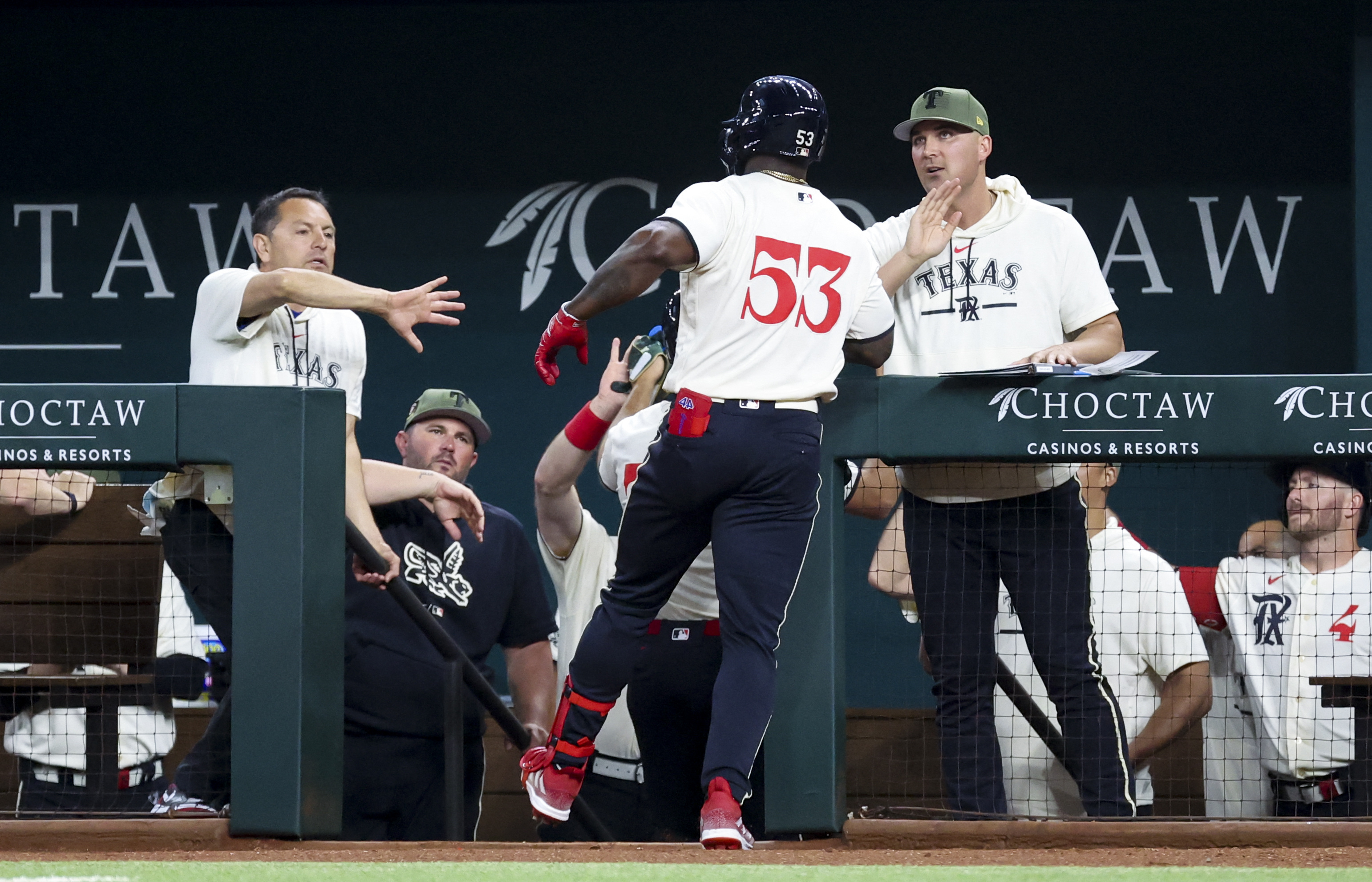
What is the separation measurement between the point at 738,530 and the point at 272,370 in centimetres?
124

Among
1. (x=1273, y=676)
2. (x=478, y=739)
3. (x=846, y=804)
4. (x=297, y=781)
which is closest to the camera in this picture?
(x=297, y=781)

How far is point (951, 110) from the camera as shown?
3.81m

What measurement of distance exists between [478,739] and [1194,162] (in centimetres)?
353

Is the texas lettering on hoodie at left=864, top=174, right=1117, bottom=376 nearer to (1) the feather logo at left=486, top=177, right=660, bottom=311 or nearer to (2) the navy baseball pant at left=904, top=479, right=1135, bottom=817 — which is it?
(2) the navy baseball pant at left=904, top=479, right=1135, bottom=817

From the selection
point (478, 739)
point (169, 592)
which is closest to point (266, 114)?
point (169, 592)

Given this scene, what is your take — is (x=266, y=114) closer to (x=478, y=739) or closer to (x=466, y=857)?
→ (x=478, y=739)

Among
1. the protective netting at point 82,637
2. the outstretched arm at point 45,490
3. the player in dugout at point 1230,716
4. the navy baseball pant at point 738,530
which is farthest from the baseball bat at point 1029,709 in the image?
the outstretched arm at point 45,490

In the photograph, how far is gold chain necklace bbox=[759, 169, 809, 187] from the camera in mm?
3314

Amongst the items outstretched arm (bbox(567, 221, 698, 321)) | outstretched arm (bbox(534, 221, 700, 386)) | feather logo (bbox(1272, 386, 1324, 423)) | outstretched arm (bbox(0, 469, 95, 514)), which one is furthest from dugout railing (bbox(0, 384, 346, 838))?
feather logo (bbox(1272, 386, 1324, 423))

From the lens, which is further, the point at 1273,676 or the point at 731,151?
the point at 1273,676

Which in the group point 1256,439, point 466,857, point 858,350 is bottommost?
point 466,857

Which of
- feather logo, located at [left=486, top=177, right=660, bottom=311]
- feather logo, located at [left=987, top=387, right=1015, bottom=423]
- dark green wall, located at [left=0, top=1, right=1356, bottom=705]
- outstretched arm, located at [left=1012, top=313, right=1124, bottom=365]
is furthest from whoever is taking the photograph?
feather logo, located at [left=486, top=177, right=660, bottom=311]

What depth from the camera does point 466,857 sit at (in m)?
3.10

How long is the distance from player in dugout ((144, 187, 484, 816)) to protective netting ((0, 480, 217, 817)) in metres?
0.11
